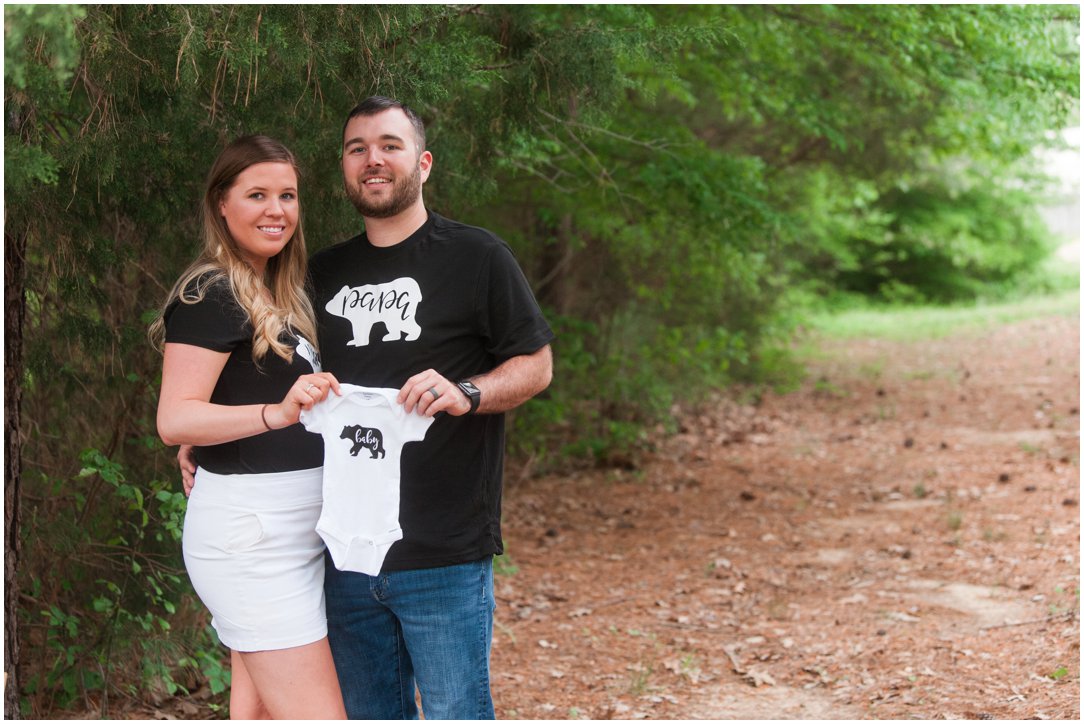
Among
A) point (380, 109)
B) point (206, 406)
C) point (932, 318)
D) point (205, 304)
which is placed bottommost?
point (932, 318)

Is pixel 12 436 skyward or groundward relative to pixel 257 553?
skyward

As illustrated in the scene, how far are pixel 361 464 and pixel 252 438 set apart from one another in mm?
305

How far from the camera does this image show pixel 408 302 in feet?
8.90

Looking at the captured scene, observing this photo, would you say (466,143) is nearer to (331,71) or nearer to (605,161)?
(331,71)

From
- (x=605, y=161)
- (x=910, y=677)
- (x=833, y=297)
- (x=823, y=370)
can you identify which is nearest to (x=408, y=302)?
(x=910, y=677)

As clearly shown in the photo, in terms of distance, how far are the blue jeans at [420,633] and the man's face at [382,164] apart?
98cm

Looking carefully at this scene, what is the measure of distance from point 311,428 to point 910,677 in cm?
345

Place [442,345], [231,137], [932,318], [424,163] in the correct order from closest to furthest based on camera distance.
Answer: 1. [442,345]
2. [424,163]
3. [231,137]
4. [932,318]

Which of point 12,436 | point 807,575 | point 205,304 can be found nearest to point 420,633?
point 205,304

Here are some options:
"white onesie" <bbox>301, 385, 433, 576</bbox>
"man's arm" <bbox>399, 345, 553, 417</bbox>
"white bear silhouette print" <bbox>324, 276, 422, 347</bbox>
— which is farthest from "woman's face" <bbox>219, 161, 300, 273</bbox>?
"man's arm" <bbox>399, 345, 553, 417</bbox>

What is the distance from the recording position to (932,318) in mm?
22797

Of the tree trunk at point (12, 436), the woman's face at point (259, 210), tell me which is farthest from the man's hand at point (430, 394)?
the tree trunk at point (12, 436)

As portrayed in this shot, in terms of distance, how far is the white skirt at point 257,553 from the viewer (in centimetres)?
263

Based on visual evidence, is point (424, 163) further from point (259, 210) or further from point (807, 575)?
point (807, 575)
